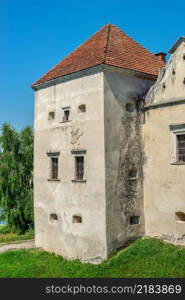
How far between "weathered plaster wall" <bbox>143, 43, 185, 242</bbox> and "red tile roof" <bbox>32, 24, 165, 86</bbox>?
205 cm

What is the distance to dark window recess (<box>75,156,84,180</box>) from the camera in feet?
55.3

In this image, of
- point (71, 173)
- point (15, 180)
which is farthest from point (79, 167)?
point (15, 180)

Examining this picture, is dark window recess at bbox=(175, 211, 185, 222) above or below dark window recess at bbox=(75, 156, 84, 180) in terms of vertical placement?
below

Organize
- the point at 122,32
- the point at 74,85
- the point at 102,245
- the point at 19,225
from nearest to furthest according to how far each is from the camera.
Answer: the point at 102,245 → the point at 74,85 → the point at 122,32 → the point at 19,225

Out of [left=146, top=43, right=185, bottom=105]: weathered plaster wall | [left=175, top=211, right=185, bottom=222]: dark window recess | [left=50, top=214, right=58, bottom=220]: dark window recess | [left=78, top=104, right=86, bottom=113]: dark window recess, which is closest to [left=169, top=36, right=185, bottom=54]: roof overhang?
[left=146, top=43, right=185, bottom=105]: weathered plaster wall

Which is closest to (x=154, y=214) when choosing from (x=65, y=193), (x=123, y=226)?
(x=123, y=226)

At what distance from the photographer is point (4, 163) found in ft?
90.3

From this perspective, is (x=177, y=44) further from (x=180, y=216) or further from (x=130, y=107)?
(x=180, y=216)

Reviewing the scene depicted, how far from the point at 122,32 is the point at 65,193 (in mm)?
9433

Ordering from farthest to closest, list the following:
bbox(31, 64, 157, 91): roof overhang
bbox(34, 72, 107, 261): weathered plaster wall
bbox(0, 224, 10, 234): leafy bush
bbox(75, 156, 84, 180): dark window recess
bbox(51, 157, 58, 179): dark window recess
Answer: bbox(0, 224, 10, 234): leafy bush, bbox(51, 157, 58, 179): dark window recess, bbox(75, 156, 84, 180): dark window recess, bbox(31, 64, 157, 91): roof overhang, bbox(34, 72, 107, 261): weathered plaster wall

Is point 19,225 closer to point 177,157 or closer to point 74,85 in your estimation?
point 74,85

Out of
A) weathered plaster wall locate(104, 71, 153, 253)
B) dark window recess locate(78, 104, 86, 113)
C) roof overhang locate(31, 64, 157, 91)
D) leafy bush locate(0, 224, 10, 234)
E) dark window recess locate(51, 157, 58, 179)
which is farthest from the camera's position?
leafy bush locate(0, 224, 10, 234)

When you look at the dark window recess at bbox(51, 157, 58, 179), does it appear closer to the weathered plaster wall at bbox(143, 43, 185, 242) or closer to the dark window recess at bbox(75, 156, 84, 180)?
the dark window recess at bbox(75, 156, 84, 180)

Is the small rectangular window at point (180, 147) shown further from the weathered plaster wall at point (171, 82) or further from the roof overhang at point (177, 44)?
the roof overhang at point (177, 44)
